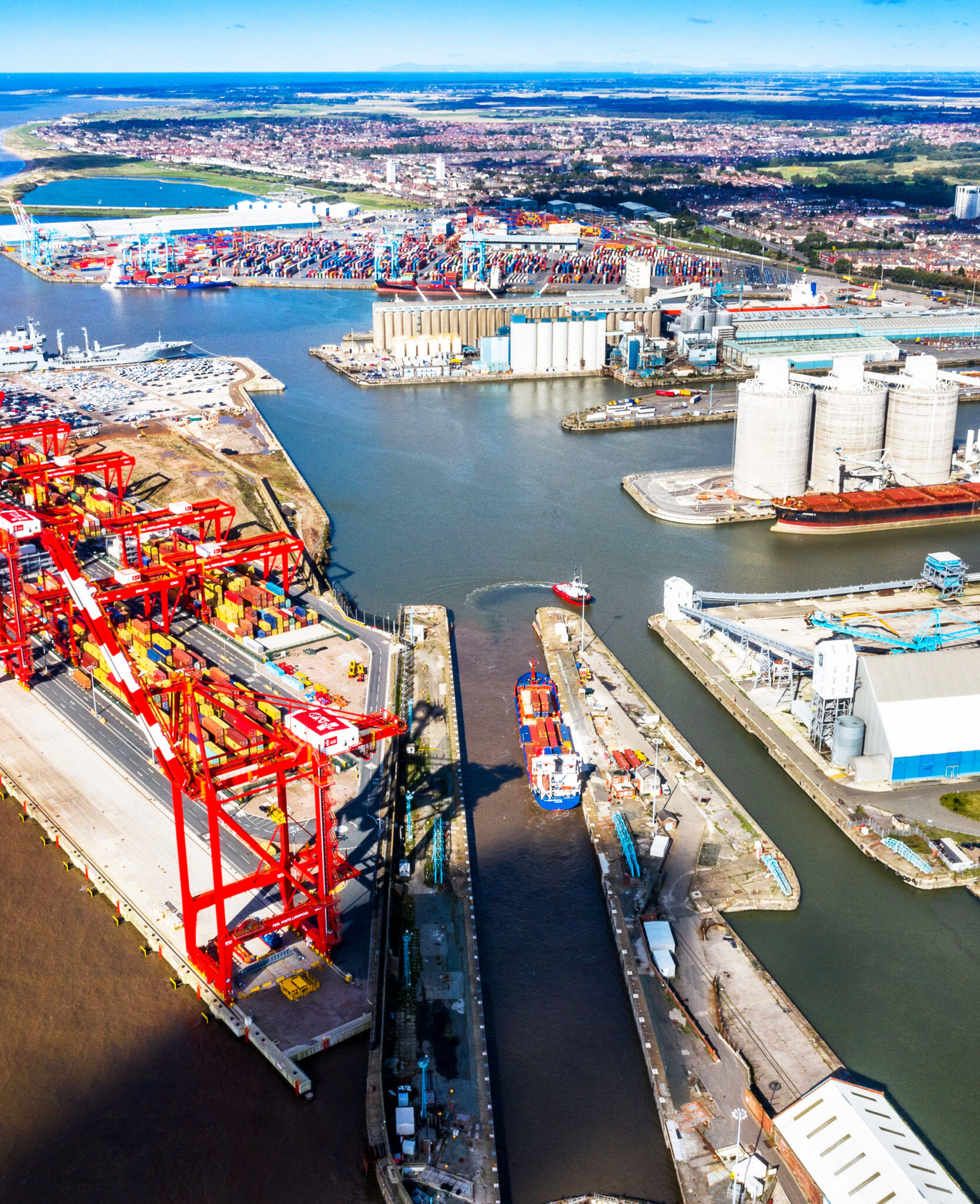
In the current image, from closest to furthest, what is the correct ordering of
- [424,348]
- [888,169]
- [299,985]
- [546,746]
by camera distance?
[299,985] → [546,746] → [424,348] → [888,169]

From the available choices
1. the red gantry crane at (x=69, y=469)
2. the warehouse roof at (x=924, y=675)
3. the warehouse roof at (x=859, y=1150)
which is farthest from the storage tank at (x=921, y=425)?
the warehouse roof at (x=859, y=1150)

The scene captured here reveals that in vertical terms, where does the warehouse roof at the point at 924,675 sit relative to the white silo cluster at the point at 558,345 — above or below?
below

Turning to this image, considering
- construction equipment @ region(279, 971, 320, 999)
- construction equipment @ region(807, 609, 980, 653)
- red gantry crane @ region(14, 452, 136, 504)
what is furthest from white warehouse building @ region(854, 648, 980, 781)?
red gantry crane @ region(14, 452, 136, 504)

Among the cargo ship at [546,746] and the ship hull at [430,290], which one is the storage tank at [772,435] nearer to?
the cargo ship at [546,746]

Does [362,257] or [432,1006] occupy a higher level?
[362,257]

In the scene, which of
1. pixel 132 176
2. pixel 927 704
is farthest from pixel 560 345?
pixel 132 176

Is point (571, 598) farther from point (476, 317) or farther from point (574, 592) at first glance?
point (476, 317)
